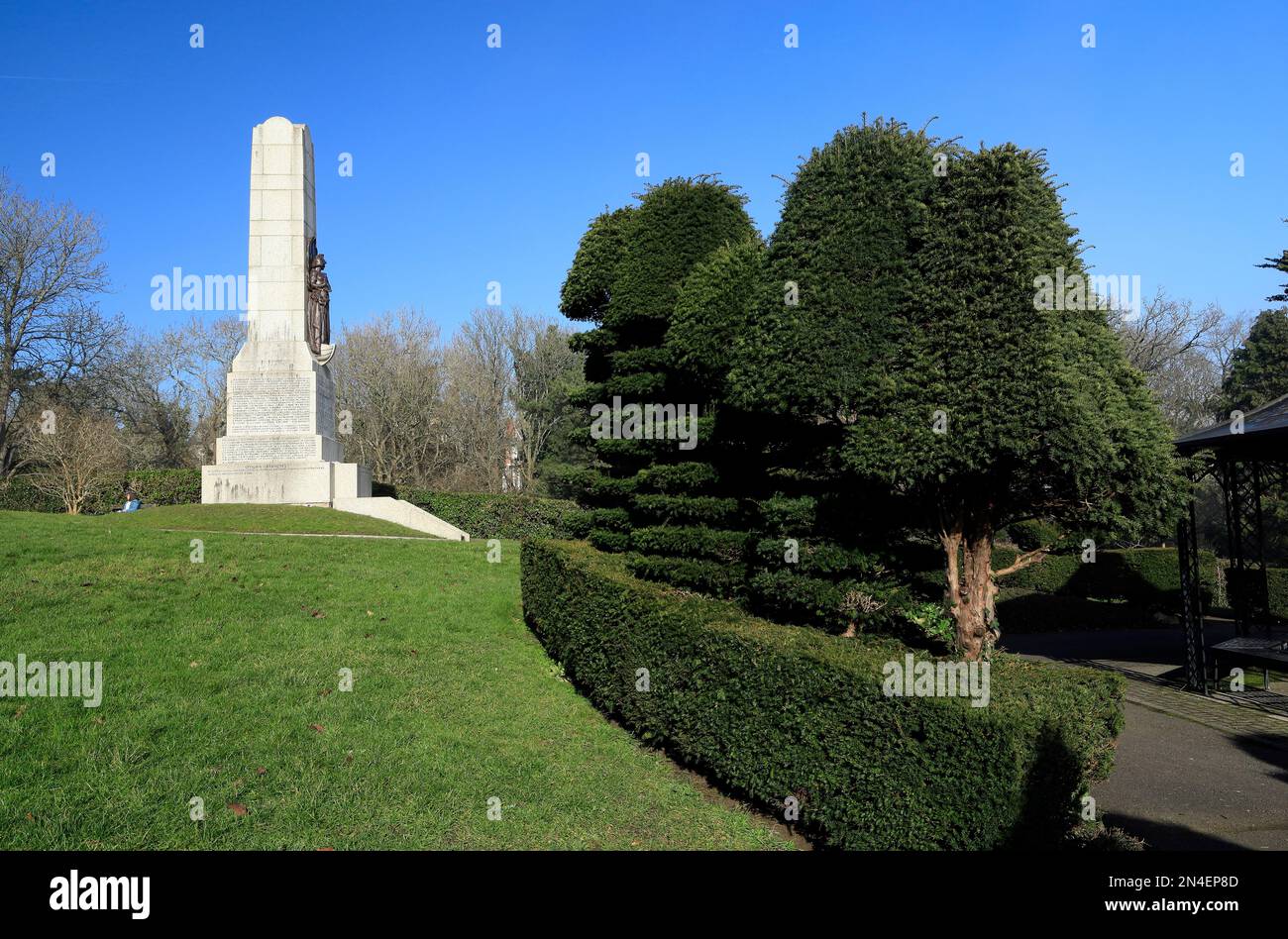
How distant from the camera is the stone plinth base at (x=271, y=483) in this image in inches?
982

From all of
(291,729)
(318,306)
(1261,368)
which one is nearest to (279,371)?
(318,306)

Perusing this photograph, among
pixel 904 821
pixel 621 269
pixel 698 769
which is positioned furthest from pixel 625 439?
pixel 904 821

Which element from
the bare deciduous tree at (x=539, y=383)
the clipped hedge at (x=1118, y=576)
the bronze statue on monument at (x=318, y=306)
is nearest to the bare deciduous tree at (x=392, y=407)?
the bare deciduous tree at (x=539, y=383)

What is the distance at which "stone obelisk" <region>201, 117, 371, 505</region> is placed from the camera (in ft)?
82.9

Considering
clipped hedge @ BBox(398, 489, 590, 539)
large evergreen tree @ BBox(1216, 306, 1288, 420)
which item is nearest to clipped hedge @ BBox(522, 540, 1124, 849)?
clipped hedge @ BBox(398, 489, 590, 539)

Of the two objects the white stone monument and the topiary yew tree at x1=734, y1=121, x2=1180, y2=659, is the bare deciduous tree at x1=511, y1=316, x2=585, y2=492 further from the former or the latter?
the topiary yew tree at x1=734, y1=121, x2=1180, y2=659

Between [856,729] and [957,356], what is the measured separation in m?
3.37

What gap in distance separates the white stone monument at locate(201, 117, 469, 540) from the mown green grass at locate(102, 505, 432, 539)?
1320mm

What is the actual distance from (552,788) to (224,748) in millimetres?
2736

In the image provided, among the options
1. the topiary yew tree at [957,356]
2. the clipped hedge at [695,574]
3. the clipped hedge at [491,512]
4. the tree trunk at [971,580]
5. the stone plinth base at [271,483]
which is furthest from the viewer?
the clipped hedge at [491,512]

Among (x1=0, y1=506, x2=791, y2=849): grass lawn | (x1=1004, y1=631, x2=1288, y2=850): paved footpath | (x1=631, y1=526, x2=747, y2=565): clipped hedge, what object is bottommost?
(x1=1004, y1=631, x2=1288, y2=850): paved footpath

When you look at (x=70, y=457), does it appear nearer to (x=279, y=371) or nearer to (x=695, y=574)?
(x=279, y=371)

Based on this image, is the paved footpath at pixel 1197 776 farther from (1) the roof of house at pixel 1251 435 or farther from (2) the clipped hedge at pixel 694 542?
(2) the clipped hedge at pixel 694 542

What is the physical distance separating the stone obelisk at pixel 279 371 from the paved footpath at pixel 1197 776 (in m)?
22.6
